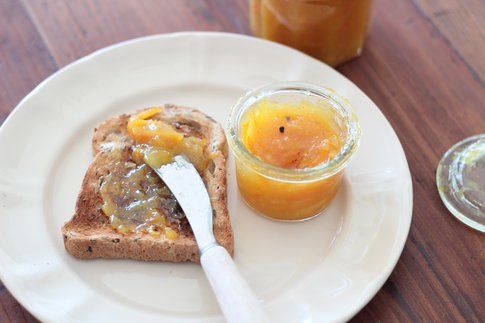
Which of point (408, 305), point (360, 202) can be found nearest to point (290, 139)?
point (360, 202)

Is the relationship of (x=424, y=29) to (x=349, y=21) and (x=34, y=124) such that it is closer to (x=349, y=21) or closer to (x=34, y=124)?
(x=349, y=21)

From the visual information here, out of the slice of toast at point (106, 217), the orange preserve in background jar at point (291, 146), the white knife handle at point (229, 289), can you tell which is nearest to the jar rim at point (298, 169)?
the orange preserve in background jar at point (291, 146)

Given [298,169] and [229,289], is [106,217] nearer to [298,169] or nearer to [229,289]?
[229,289]

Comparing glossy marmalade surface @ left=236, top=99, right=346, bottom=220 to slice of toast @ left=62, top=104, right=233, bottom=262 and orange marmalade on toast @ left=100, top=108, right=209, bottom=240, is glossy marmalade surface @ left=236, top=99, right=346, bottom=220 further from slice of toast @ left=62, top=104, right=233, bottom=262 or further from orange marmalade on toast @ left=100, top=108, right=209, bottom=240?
orange marmalade on toast @ left=100, top=108, right=209, bottom=240

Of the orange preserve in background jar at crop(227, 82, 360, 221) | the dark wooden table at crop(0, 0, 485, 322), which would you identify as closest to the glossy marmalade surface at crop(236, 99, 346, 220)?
the orange preserve in background jar at crop(227, 82, 360, 221)

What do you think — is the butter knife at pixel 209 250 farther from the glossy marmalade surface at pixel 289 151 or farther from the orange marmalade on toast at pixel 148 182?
the glossy marmalade surface at pixel 289 151

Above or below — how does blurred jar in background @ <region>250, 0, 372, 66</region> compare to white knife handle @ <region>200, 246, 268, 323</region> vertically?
above
